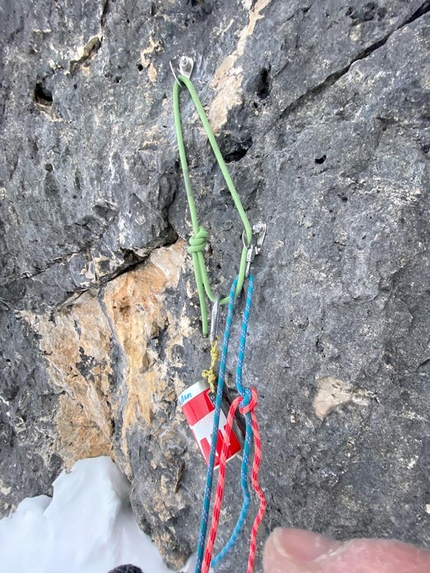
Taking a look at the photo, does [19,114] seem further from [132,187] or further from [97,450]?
[97,450]

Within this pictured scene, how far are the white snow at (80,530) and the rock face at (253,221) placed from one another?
0.31 ft

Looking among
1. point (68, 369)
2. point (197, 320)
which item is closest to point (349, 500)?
point (197, 320)

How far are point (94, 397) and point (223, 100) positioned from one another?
3.40 feet

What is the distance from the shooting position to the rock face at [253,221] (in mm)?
776

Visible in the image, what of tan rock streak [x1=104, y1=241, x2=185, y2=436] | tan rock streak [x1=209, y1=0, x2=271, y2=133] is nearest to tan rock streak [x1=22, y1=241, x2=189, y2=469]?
tan rock streak [x1=104, y1=241, x2=185, y2=436]

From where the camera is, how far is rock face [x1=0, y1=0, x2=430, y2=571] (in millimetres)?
776

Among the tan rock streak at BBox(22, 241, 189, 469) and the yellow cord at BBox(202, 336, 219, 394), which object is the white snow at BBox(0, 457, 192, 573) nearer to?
the tan rock streak at BBox(22, 241, 189, 469)

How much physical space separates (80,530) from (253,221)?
3.85ft

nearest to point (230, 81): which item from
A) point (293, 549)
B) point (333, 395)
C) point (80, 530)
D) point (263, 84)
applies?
point (263, 84)


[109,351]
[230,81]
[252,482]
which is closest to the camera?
[252,482]

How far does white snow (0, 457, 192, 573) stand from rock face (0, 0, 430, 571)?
0.09 meters

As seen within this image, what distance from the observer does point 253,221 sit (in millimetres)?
927

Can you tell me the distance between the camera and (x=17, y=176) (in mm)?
1243

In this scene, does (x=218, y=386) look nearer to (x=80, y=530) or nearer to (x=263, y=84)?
(x=263, y=84)
